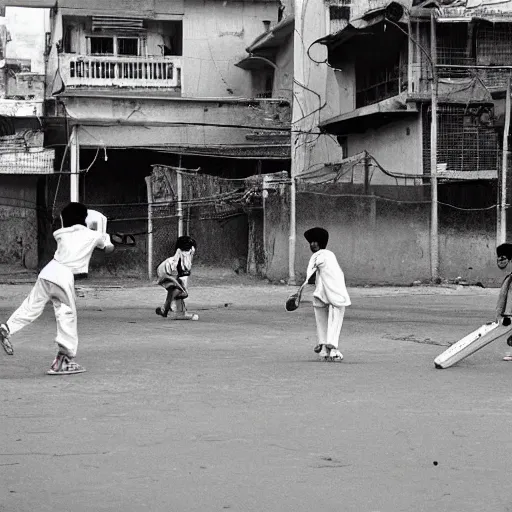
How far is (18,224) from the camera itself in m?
30.8

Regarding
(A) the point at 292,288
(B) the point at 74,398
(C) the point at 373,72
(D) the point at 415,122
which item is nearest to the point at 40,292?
(B) the point at 74,398

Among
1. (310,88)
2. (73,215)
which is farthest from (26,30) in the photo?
Answer: (73,215)

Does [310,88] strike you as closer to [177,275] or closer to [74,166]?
[74,166]

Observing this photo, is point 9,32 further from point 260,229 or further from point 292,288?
point 292,288

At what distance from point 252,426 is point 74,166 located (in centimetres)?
Answer: 2031

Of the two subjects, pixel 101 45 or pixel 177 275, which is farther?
pixel 101 45

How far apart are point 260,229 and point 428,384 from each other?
16.3m

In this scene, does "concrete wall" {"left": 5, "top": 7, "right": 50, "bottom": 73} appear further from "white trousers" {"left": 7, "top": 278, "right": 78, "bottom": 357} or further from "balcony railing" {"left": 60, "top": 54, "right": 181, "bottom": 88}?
"white trousers" {"left": 7, "top": 278, "right": 78, "bottom": 357}

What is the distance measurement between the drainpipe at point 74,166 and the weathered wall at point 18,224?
2.58m

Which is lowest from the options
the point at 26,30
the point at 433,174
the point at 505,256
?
the point at 505,256

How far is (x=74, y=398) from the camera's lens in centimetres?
958

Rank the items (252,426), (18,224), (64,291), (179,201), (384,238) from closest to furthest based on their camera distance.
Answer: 1. (252,426)
2. (64,291)
3. (384,238)
4. (179,201)
5. (18,224)

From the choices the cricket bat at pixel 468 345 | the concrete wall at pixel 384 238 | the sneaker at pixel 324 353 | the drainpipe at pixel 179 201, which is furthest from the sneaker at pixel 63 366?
the drainpipe at pixel 179 201

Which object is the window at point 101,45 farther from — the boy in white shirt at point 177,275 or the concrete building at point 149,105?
the boy in white shirt at point 177,275
